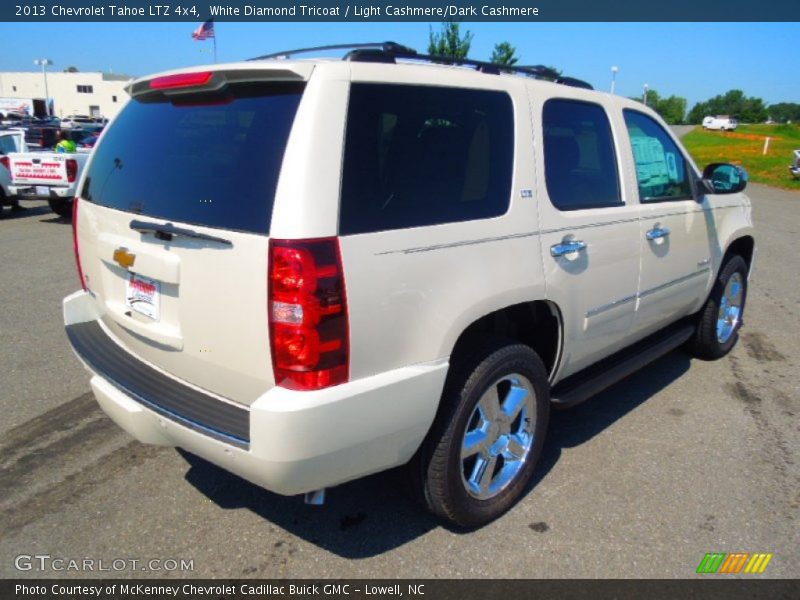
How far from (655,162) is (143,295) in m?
3.10

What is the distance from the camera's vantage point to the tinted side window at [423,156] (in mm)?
2186

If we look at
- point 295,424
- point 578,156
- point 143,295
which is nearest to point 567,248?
point 578,156

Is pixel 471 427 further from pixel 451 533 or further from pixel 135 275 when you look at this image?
pixel 135 275

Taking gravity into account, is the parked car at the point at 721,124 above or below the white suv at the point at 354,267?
above

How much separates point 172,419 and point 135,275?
627mm

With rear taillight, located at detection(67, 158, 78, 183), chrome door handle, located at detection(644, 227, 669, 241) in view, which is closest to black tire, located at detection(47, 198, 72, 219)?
rear taillight, located at detection(67, 158, 78, 183)

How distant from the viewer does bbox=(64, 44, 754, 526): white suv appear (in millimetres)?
2078

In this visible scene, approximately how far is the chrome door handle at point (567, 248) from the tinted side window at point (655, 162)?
836 millimetres

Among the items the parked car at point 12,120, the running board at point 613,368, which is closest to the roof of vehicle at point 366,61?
the running board at point 613,368

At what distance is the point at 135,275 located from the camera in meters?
2.55

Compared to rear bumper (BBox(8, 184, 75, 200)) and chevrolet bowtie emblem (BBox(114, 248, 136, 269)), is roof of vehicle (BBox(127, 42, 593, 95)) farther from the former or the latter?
rear bumper (BBox(8, 184, 75, 200))

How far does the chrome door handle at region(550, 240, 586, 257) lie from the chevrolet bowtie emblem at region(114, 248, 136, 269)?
6.00 ft

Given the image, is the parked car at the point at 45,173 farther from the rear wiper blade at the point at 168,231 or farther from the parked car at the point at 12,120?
the parked car at the point at 12,120

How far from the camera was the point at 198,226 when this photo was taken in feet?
7.32
